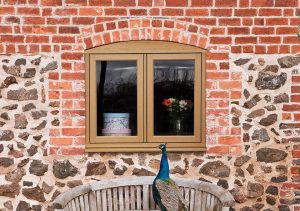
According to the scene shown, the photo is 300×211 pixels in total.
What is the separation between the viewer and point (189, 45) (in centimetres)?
545

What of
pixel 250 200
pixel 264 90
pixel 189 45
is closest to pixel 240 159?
pixel 250 200

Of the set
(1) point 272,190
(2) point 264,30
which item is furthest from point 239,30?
(1) point 272,190

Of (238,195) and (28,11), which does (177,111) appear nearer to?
(238,195)

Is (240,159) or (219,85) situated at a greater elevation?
(219,85)

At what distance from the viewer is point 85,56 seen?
5430 mm

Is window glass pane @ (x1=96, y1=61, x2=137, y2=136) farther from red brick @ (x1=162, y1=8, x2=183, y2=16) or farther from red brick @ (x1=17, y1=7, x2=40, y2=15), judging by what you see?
red brick @ (x1=17, y1=7, x2=40, y2=15)

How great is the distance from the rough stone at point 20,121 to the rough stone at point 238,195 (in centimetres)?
240

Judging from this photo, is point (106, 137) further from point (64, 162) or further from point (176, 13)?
point (176, 13)

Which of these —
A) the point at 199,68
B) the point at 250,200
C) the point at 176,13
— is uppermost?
the point at 176,13

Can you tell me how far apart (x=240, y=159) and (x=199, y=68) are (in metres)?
1.11

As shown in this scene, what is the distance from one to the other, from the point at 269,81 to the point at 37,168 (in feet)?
Answer: 8.95

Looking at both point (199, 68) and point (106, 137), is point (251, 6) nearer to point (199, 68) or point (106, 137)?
point (199, 68)

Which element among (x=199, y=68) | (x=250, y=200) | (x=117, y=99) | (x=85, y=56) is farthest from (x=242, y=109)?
(x=85, y=56)

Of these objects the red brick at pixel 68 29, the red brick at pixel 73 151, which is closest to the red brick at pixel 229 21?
the red brick at pixel 68 29
